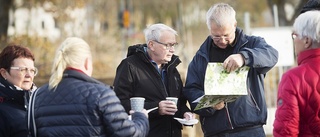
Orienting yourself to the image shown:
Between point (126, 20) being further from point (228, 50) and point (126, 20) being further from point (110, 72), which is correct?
point (228, 50)

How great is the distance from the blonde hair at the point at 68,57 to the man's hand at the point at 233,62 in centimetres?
132

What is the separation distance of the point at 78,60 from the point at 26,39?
46.1ft

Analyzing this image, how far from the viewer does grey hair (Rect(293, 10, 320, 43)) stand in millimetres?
4707

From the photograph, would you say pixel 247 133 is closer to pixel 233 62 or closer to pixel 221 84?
pixel 221 84

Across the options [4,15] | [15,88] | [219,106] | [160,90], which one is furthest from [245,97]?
[4,15]

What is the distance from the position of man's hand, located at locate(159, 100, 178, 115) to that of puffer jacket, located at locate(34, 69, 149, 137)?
1.29 m

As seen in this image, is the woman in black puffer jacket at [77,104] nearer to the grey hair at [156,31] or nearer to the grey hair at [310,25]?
the grey hair at [310,25]

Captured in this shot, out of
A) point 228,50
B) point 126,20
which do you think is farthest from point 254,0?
point 228,50

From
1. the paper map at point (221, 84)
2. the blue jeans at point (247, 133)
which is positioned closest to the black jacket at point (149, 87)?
the blue jeans at point (247, 133)

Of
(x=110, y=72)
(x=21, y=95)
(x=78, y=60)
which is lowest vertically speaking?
(x=110, y=72)

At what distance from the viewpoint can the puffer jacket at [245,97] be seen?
19.4 ft

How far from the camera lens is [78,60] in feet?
15.8

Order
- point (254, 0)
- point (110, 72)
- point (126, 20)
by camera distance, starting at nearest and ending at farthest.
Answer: point (110, 72) → point (126, 20) → point (254, 0)

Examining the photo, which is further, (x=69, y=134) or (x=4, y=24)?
(x=4, y=24)
